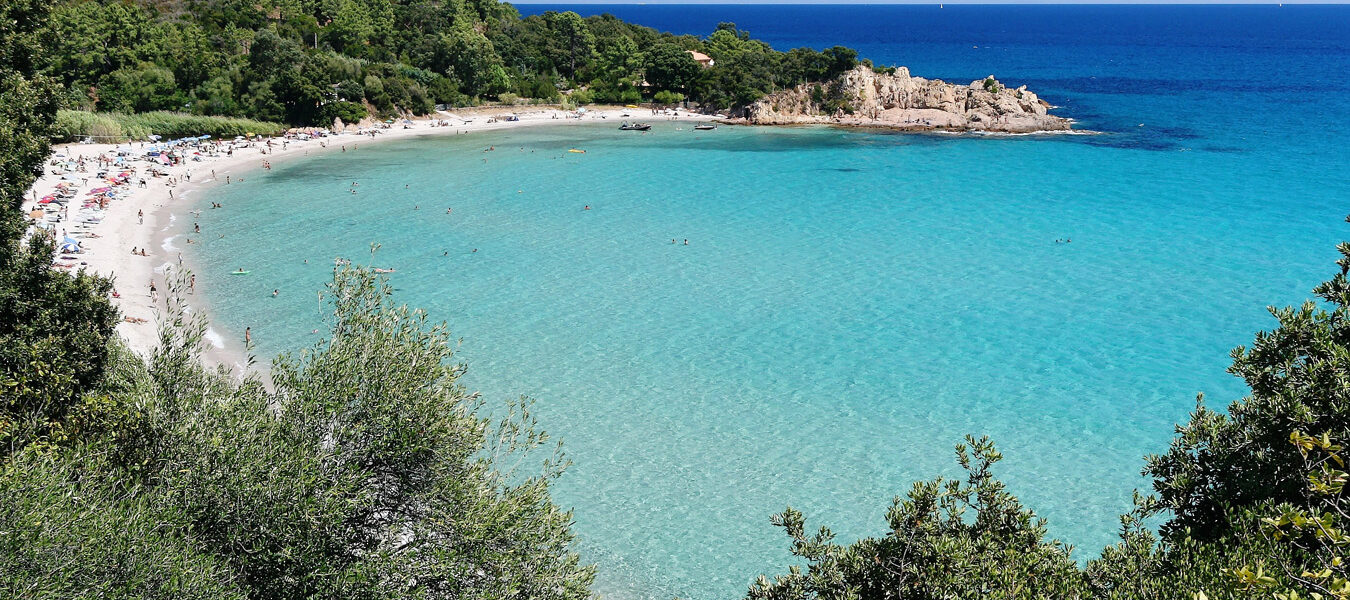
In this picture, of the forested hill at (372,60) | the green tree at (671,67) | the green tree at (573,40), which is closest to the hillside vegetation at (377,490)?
the forested hill at (372,60)

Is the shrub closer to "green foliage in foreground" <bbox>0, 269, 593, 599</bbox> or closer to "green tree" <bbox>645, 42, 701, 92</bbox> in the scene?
"green tree" <bbox>645, 42, 701, 92</bbox>

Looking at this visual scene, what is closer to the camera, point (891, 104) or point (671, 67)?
point (891, 104)

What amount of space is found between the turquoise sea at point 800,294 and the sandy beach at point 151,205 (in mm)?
1838

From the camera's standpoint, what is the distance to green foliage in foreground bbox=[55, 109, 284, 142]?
68.5m

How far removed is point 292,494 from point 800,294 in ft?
102

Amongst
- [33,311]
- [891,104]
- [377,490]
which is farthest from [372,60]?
[377,490]

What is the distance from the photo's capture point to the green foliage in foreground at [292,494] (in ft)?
33.6

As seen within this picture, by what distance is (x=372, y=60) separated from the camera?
98.5m

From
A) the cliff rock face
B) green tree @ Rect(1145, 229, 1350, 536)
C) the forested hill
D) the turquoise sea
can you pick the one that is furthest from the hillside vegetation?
the cliff rock face

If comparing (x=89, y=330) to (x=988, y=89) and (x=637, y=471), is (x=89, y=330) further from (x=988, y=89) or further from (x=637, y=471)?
(x=988, y=89)

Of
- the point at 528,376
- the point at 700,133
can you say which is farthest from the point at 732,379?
the point at 700,133

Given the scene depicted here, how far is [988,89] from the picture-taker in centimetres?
9719

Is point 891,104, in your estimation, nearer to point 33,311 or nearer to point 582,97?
point 582,97

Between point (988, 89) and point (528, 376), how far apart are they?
8144 centimetres
